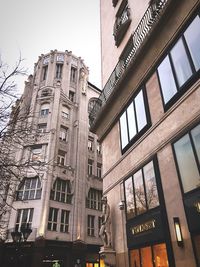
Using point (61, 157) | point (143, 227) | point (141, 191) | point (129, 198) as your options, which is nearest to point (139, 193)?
point (141, 191)

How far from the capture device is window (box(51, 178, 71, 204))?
27688mm

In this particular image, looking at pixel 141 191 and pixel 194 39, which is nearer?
pixel 194 39


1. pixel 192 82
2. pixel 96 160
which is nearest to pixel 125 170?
pixel 192 82

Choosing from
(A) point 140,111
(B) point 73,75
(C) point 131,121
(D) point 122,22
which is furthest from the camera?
(B) point 73,75

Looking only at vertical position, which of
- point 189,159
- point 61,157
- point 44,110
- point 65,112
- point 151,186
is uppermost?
point 65,112

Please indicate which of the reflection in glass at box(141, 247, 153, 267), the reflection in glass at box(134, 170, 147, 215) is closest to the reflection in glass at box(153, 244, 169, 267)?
the reflection in glass at box(141, 247, 153, 267)

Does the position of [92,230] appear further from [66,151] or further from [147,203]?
[147,203]

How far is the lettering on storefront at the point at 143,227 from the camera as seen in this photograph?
8.15 metres

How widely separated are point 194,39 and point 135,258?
7.98m

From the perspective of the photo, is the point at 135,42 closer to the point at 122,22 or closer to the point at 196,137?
the point at 122,22

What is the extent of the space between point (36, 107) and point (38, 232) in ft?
54.9

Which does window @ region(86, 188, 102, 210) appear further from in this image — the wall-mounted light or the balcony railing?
the wall-mounted light

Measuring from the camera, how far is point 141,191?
9.32 metres

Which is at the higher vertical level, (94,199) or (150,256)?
(94,199)
